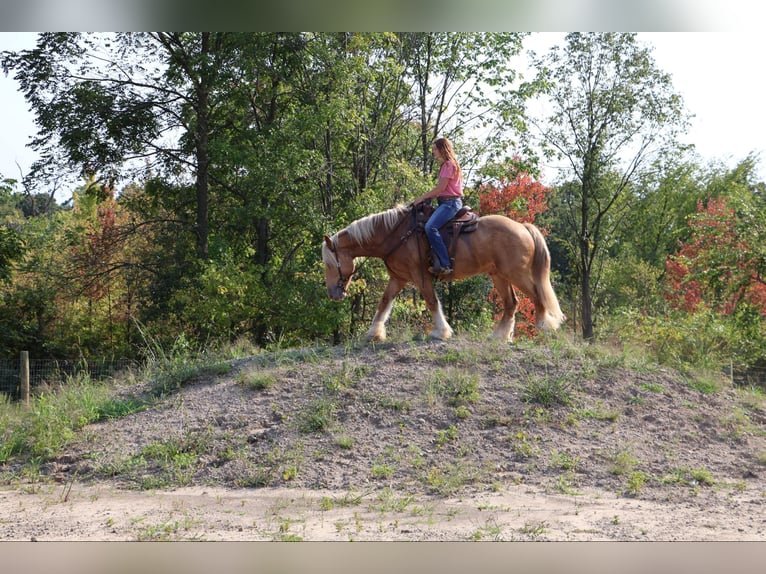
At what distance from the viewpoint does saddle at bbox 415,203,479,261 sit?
33.2 feet

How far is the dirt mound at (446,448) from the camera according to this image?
6398 mm

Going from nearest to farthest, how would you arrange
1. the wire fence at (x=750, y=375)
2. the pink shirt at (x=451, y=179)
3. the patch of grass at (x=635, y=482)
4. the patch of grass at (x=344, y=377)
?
the patch of grass at (x=635, y=482)
the patch of grass at (x=344, y=377)
the pink shirt at (x=451, y=179)
the wire fence at (x=750, y=375)

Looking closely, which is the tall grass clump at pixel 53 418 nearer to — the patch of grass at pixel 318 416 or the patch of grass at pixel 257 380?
the patch of grass at pixel 257 380

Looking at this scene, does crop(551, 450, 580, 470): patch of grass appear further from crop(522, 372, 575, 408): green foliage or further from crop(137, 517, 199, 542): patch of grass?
crop(137, 517, 199, 542): patch of grass

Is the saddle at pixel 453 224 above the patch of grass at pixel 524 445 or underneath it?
above

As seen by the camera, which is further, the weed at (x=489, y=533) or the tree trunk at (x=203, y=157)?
the tree trunk at (x=203, y=157)

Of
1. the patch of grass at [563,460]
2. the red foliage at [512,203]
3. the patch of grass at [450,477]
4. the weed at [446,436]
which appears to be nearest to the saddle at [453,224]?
the weed at [446,436]

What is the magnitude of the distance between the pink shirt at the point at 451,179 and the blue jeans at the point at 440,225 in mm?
99

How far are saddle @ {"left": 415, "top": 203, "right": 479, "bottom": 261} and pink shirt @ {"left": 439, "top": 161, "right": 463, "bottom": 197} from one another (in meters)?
0.28

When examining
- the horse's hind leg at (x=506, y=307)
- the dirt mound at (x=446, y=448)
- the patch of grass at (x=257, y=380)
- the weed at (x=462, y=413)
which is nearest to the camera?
the dirt mound at (x=446, y=448)

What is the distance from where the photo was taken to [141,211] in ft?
72.6

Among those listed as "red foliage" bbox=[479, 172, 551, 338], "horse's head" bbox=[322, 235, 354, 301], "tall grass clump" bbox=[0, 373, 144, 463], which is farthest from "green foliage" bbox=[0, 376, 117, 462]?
"red foliage" bbox=[479, 172, 551, 338]

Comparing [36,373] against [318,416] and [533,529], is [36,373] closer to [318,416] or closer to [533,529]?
[318,416]

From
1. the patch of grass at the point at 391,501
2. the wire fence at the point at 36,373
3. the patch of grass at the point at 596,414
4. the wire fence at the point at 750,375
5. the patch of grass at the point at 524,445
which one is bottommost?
the wire fence at the point at 36,373
